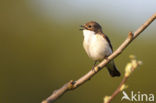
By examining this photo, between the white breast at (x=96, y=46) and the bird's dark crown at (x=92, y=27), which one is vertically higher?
the bird's dark crown at (x=92, y=27)

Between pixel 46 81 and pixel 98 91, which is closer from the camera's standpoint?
pixel 98 91

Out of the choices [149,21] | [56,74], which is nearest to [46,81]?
[56,74]

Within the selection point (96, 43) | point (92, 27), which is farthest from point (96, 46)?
point (92, 27)

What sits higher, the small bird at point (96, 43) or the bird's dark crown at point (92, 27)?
the bird's dark crown at point (92, 27)

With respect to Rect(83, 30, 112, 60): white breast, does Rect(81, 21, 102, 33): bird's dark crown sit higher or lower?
higher

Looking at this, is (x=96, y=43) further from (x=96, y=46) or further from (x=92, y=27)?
(x=92, y=27)

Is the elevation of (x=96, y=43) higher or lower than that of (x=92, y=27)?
lower

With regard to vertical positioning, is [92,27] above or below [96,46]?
above

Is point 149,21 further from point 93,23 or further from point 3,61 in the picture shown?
point 3,61
